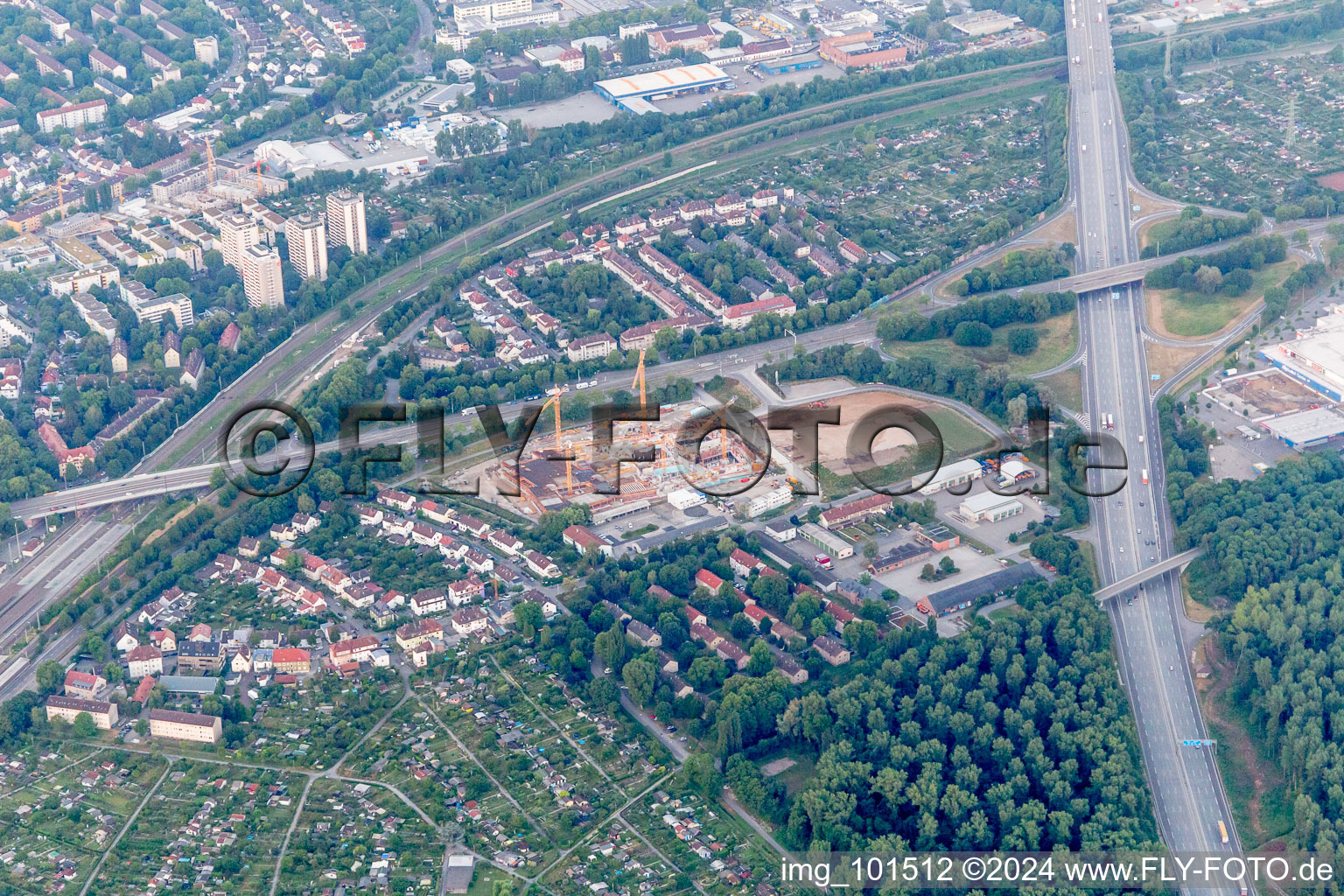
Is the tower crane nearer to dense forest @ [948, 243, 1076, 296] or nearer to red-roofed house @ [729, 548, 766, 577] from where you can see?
red-roofed house @ [729, 548, 766, 577]

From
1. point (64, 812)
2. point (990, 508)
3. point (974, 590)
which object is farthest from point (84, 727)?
point (990, 508)

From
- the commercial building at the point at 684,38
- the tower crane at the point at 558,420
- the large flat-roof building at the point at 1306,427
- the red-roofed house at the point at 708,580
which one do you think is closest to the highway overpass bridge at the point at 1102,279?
the large flat-roof building at the point at 1306,427

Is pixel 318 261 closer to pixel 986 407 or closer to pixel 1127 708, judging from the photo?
pixel 986 407

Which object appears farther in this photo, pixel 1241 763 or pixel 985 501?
pixel 985 501

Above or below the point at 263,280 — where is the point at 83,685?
below

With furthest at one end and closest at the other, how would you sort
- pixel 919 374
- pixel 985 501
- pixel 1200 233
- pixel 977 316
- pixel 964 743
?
pixel 1200 233, pixel 977 316, pixel 919 374, pixel 985 501, pixel 964 743

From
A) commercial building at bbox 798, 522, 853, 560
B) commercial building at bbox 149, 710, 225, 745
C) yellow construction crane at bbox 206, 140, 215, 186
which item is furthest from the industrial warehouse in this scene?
commercial building at bbox 149, 710, 225, 745

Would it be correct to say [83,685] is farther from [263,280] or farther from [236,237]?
[236,237]
